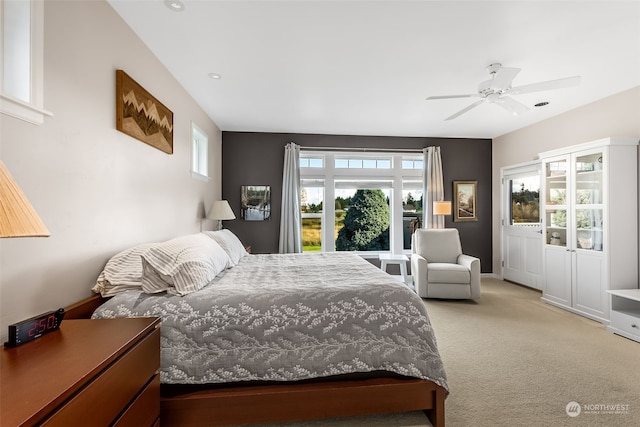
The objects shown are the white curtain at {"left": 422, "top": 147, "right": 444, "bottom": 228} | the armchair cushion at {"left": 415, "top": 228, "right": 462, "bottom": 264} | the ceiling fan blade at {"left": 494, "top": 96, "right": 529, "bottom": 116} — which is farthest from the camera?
the white curtain at {"left": 422, "top": 147, "right": 444, "bottom": 228}

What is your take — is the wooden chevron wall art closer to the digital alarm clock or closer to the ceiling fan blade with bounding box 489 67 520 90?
the digital alarm clock

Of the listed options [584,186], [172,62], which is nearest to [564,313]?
[584,186]

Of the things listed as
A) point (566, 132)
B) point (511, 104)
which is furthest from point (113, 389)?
point (566, 132)

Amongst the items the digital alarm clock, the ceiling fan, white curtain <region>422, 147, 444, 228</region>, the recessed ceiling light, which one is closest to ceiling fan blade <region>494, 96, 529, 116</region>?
the ceiling fan

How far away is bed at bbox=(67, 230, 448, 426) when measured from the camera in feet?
5.36

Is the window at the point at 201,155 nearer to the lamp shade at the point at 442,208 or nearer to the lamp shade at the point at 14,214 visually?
the lamp shade at the point at 14,214

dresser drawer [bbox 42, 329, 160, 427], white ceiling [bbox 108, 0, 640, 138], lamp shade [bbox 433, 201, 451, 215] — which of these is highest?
white ceiling [bbox 108, 0, 640, 138]

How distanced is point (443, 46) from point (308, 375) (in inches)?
105

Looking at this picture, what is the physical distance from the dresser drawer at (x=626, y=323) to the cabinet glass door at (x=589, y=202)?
73 centimetres

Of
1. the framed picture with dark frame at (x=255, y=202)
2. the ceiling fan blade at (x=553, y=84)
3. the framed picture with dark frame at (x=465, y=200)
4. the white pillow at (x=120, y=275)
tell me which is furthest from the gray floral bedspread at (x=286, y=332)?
the framed picture with dark frame at (x=465, y=200)

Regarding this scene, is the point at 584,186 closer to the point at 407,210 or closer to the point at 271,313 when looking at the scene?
the point at 407,210

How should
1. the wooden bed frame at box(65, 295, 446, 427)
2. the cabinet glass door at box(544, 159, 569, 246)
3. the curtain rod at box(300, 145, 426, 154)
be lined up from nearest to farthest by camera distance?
the wooden bed frame at box(65, 295, 446, 427)
the cabinet glass door at box(544, 159, 569, 246)
the curtain rod at box(300, 145, 426, 154)

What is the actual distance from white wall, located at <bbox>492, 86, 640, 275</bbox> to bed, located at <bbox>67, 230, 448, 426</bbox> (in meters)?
3.67

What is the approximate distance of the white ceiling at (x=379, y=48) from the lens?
2.05 metres
